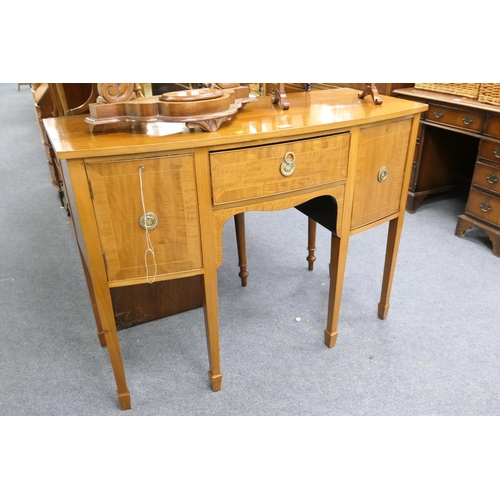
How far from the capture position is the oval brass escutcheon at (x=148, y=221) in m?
1.20

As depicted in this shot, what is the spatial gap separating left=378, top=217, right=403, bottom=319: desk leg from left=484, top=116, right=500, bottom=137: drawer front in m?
0.98

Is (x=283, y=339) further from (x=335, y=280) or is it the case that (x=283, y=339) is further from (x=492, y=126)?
(x=492, y=126)

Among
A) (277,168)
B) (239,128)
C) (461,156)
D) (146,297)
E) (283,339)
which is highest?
(239,128)

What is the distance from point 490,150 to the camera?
2.30 meters

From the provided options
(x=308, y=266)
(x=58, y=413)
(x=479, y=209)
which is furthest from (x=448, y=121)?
(x=58, y=413)

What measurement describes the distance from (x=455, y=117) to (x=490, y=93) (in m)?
0.22

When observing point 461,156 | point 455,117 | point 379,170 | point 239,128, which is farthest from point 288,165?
point 461,156

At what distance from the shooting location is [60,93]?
2.07 metres

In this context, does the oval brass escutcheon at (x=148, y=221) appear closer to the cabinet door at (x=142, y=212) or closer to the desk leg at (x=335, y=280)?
the cabinet door at (x=142, y=212)

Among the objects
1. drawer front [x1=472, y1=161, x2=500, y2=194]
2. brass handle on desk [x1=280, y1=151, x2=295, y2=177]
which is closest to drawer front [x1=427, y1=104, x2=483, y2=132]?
drawer front [x1=472, y1=161, x2=500, y2=194]

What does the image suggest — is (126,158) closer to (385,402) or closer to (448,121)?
(385,402)

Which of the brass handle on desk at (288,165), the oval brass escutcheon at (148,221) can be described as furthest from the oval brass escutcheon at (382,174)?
the oval brass escutcheon at (148,221)

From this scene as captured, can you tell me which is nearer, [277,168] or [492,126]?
[277,168]

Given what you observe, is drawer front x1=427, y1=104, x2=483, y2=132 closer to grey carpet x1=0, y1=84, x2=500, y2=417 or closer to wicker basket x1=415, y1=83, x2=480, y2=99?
wicker basket x1=415, y1=83, x2=480, y2=99
